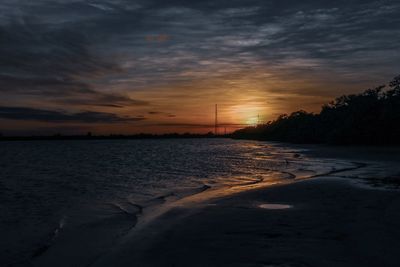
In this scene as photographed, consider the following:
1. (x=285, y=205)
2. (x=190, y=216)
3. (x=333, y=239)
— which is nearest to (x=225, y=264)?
(x=333, y=239)

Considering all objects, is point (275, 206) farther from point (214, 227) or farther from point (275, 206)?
point (214, 227)

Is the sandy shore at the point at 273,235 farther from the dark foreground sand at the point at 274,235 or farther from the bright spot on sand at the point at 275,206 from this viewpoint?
the bright spot on sand at the point at 275,206

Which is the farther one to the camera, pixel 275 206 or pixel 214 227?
pixel 275 206

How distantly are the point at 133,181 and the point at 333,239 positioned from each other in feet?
59.4

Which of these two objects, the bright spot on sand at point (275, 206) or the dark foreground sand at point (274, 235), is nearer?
the dark foreground sand at point (274, 235)

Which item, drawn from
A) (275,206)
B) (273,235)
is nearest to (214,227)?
(273,235)

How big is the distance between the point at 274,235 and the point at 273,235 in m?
0.02

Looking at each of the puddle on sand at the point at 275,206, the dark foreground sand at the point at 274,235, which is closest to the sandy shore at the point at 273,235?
the dark foreground sand at the point at 274,235

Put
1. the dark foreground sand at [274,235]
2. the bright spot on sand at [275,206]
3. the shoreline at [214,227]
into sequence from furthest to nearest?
the bright spot on sand at [275,206]
the shoreline at [214,227]
the dark foreground sand at [274,235]

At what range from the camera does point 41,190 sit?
2080 centimetres

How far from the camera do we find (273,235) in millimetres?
9156

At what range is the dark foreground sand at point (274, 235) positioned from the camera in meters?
7.46

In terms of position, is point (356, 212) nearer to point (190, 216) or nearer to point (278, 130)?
point (190, 216)

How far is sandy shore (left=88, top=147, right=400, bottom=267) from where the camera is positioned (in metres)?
7.48
